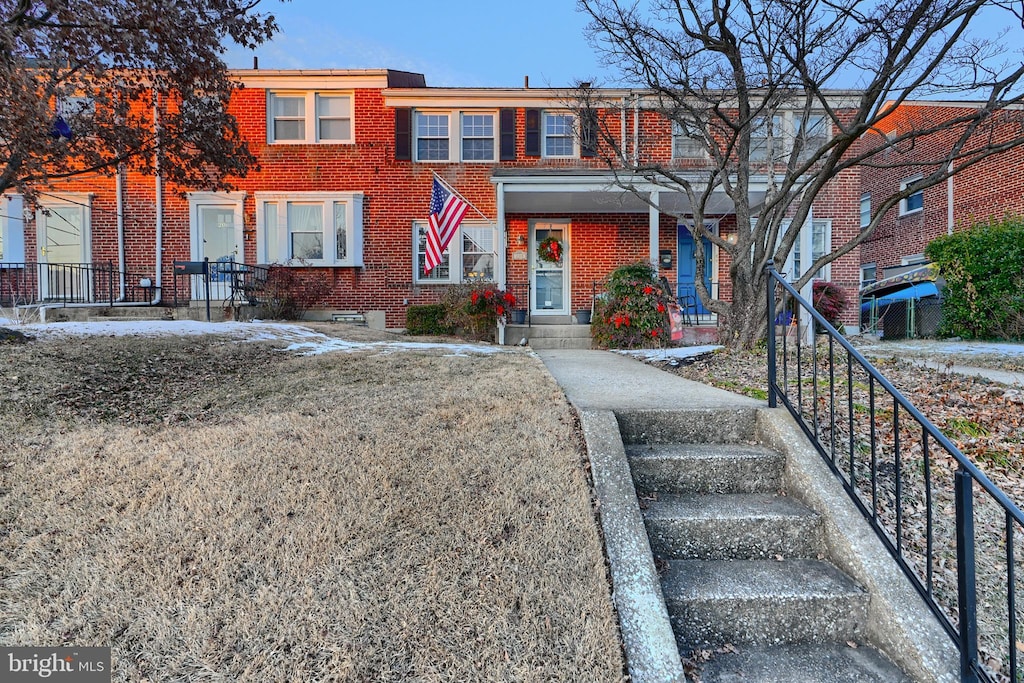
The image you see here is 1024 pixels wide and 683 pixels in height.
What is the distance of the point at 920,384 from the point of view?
15.6 ft

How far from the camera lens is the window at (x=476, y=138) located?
12258 millimetres

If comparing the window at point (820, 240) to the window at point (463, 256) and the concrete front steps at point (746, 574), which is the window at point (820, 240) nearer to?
the window at point (463, 256)

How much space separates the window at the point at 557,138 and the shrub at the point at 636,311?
167 inches

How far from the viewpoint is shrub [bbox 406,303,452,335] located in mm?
10406

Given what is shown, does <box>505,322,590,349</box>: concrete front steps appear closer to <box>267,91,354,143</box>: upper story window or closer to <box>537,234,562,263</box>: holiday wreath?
<box>537,234,562,263</box>: holiday wreath

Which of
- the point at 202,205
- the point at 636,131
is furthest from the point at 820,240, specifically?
the point at 202,205

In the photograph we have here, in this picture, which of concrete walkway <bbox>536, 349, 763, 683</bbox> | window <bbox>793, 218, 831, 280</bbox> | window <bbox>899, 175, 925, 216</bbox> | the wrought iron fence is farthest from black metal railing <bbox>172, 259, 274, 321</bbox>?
window <bbox>899, 175, 925, 216</bbox>

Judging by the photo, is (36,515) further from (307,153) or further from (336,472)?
(307,153)

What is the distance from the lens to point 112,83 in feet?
20.9

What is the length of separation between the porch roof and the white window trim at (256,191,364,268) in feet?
10.5

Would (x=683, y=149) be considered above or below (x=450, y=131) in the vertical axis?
below

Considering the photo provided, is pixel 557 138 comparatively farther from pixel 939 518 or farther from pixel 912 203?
pixel 912 203

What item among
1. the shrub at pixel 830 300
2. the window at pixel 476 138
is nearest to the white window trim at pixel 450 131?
the window at pixel 476 138

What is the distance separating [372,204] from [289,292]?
2545 mm
